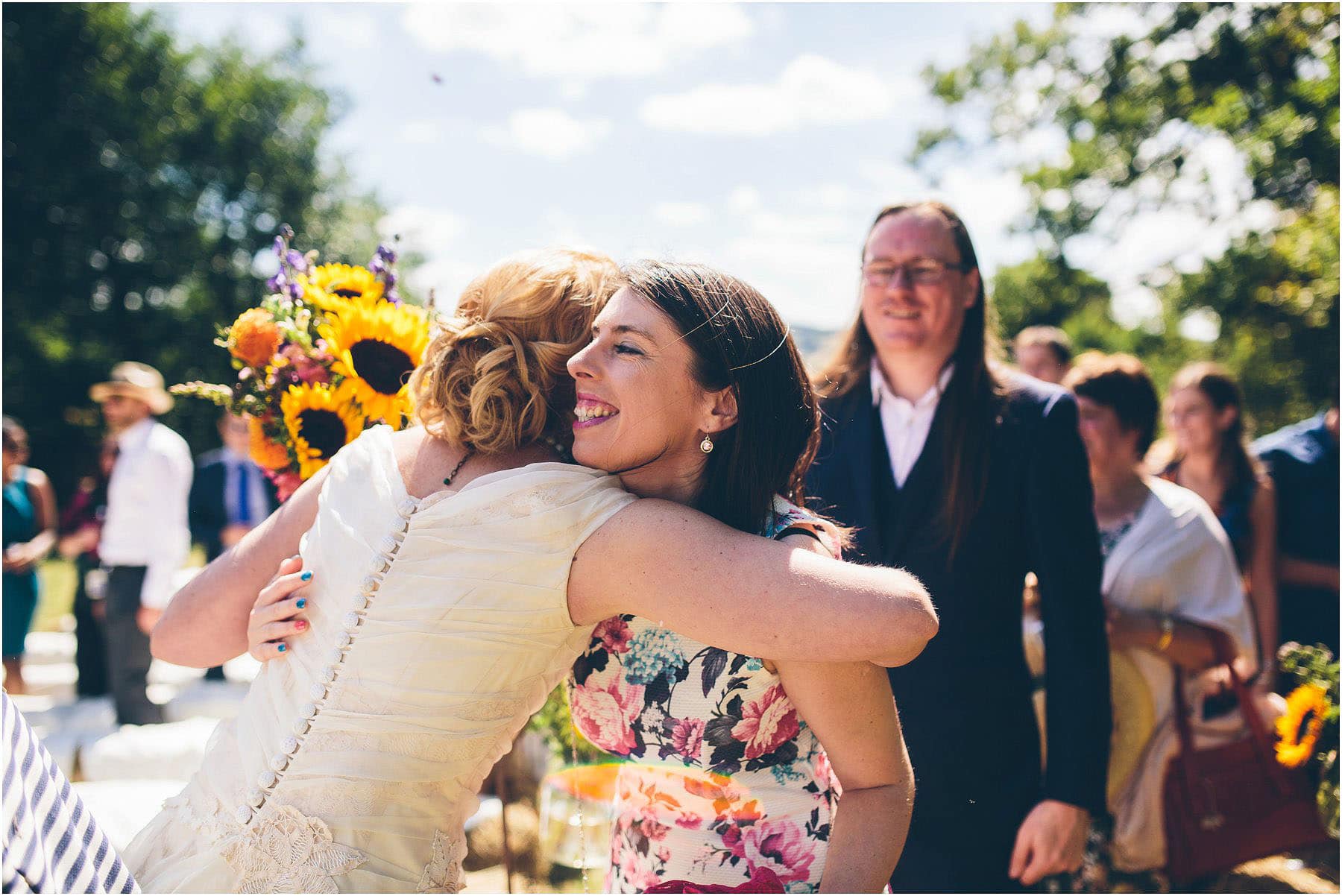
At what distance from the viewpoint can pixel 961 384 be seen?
2.68 metres

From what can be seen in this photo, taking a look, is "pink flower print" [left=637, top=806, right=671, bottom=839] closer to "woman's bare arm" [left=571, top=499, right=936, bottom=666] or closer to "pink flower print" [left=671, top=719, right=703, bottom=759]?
"pink flower print" [left=671, top=719, right=703, bottom=759]

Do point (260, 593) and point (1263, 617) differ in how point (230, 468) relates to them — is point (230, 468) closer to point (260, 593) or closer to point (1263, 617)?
point (260, 593)

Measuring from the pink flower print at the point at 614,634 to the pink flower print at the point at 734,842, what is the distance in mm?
411

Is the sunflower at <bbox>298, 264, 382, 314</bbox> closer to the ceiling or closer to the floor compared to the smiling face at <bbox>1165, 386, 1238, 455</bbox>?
closer to the ceiling

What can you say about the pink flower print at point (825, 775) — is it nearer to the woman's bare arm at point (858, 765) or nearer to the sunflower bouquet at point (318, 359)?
the woman's bare arm at point (858, 765)

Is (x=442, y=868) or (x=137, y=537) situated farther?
(x=137, y=537)

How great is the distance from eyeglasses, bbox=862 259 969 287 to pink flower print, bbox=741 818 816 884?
1.59m

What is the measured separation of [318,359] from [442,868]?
1.28 meters

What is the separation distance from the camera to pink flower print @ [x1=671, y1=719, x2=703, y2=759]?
5.83 feet

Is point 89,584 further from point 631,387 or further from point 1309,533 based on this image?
point 1309,533

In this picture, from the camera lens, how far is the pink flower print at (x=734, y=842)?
6.03 ft

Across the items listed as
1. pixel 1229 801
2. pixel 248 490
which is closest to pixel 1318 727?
pixel 1229 801

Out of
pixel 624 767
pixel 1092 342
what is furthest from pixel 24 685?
pixel 1092 342

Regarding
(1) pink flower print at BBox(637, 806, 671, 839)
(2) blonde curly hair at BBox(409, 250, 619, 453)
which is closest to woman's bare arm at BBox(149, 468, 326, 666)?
(2) blonde curly hair at BBox(409, 250, 619, 453)
